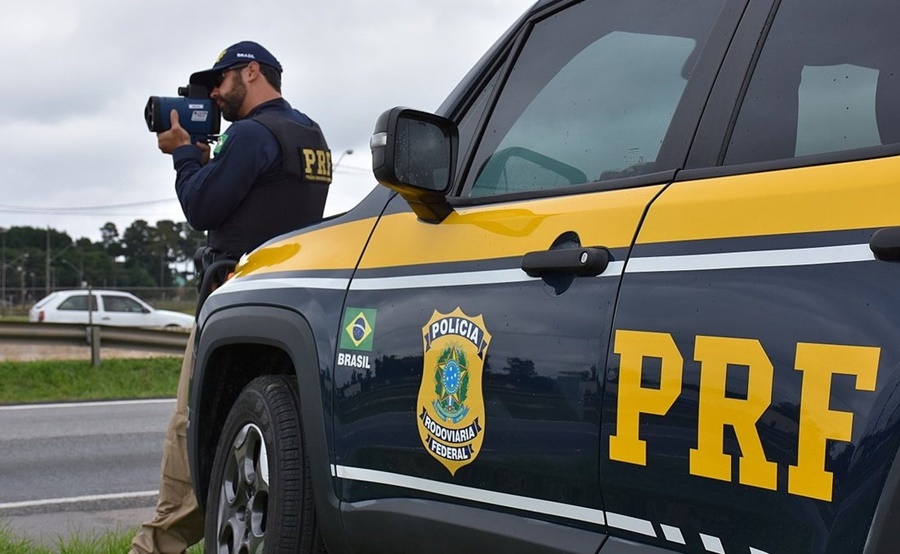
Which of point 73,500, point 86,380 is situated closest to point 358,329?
point 73,500

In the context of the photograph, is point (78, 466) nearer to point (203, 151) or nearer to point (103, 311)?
point (203, 151)

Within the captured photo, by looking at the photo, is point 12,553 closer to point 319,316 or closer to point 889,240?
point 319,316

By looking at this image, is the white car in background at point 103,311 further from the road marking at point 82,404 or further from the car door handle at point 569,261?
the car door handle at point 569,261

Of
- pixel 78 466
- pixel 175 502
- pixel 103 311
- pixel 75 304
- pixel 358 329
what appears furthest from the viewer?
pixel 103 311

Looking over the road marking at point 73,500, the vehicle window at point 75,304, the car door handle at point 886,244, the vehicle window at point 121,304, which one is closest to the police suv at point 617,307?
the car door handle at point 886,244

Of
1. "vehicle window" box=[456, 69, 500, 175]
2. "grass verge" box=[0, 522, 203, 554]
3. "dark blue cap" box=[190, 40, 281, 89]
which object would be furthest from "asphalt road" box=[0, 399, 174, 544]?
"vehicle window" box=[456, 69, 500, 175]

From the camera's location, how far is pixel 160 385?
42.0 feet

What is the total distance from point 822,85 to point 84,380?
1171cm

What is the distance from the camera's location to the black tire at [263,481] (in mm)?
2975

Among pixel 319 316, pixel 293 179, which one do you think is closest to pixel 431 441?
pixel 319 316

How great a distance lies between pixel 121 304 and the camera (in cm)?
2622

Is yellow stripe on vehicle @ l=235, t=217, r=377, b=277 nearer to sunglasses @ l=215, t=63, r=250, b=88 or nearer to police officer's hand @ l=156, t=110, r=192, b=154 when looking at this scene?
police officer's hand @ l=156, t=110, r=192, b=154

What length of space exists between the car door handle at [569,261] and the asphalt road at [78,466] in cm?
372

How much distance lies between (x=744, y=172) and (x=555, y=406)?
55 cm
